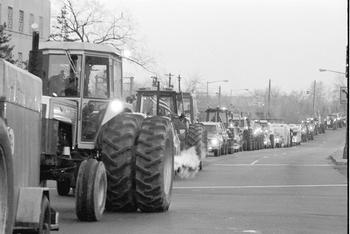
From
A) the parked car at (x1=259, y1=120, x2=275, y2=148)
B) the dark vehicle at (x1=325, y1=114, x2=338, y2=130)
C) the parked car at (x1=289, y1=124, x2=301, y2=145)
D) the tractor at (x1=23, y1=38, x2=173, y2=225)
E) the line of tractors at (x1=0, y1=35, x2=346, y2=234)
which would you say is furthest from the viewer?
the dark vehicle at (x1=325, y1=114, x2=338, y2=130)

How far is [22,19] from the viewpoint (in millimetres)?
73875

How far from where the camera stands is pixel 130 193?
13148 millimetres

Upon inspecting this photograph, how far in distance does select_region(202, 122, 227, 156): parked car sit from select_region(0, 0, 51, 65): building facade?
28332 millimetres

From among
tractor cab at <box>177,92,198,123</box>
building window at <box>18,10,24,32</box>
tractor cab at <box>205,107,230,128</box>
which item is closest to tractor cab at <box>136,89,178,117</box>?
tractor cab at <box>177,92,198,123</box>

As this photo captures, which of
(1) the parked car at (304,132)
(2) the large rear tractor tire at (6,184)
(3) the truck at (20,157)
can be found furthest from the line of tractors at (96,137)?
(1) the parked car at (304,132)

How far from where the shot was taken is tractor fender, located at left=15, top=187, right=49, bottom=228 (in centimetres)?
751

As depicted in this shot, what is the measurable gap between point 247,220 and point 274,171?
50.3 ft

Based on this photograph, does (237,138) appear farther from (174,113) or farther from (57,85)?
(57,85)

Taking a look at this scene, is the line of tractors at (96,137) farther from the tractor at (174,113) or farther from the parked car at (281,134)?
the parked car at (281,134)

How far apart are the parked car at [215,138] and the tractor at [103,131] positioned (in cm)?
2885

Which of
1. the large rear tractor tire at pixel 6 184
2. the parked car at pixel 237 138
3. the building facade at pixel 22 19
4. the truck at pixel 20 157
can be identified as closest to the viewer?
the large rear tractor tire at pixel 6 184

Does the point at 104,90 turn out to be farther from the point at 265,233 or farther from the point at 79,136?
the point at 265,233

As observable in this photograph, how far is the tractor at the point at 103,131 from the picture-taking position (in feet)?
41.9

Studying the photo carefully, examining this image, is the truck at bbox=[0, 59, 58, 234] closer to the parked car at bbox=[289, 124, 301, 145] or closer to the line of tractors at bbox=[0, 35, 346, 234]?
the line of tractors at bbox=[0, 35, 346, 234]
